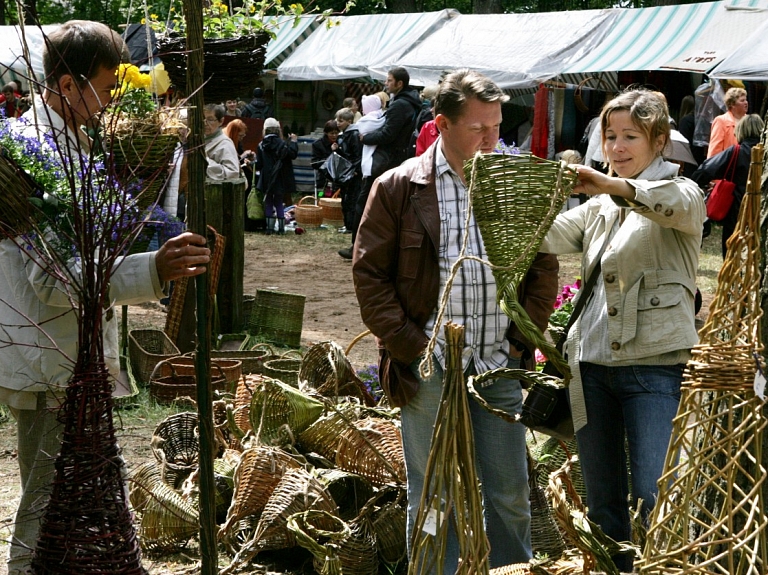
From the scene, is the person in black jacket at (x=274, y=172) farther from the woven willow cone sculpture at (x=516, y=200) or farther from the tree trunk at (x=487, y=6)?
the tree trunk at (x=487, y=6)

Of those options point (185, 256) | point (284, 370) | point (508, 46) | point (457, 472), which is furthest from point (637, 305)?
point (508, 46)

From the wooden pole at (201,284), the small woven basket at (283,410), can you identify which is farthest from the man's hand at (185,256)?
the small woven basket at (283,410)

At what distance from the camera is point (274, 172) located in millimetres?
13117

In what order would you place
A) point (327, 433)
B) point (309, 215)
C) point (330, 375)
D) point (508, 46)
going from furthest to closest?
point (508, 46), point (309, 215), point (330, 375), point (327, 433)

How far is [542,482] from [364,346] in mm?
3507

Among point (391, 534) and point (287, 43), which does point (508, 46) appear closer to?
point (287, 43)

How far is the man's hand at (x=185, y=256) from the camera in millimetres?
2311

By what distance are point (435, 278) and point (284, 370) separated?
2.71 m

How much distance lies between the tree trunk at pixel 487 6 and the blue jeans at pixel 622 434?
26.5 metres

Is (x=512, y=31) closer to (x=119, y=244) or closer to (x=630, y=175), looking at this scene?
(x=630, y=175)

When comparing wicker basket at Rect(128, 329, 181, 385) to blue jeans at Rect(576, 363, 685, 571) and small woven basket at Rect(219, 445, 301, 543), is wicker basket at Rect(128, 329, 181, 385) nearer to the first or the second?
small woven basket at Rect(219, 445, 301, 543)

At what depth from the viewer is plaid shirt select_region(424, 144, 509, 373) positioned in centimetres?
306

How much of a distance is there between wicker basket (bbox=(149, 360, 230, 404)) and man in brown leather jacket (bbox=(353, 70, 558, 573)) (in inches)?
112

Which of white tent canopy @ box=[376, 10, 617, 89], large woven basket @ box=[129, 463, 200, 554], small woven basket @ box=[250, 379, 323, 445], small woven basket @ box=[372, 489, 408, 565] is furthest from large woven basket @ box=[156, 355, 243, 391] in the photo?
white tent canopy @ box=[376, 10, 617, 89]
